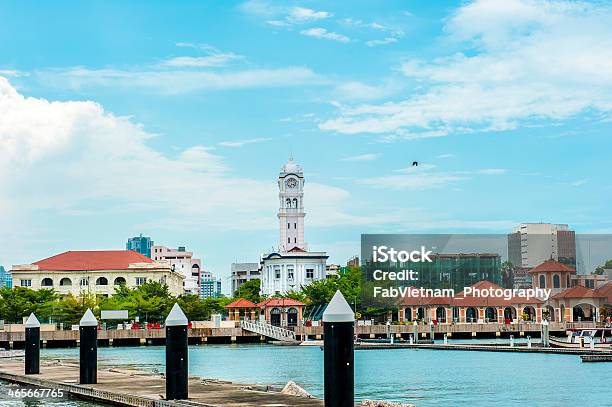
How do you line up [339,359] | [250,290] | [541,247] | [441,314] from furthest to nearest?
[250,290] → [541,247] → [441,314] → [339,359]

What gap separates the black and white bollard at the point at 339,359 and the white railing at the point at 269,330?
3088 inches

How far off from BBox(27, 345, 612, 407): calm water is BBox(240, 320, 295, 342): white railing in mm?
14524

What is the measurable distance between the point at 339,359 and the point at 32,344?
23050 millimetres

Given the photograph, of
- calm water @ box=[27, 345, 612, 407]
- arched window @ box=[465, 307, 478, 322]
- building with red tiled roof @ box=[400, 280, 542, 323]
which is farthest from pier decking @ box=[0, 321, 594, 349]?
calm water @ box=[27, 345, 612, 407]

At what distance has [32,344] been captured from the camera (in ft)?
141

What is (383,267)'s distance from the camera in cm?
12975

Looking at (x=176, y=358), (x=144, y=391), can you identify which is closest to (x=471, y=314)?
(x=144, y=391)

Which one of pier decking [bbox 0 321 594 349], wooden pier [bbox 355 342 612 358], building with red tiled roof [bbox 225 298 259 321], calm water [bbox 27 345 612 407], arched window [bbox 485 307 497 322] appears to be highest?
building with red tiled roof [bbox 225 298 259 321]

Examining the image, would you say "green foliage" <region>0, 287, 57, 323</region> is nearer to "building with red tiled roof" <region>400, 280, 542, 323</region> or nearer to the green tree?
the green tree

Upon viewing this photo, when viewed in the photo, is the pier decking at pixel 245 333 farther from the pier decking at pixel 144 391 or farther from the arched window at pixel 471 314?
the pier decking at pixel 144 391

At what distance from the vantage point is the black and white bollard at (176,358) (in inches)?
1185

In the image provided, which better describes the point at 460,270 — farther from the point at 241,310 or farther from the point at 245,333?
the point at 245,333

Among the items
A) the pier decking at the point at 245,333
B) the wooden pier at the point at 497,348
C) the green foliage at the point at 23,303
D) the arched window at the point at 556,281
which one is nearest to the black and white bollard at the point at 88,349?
the wooden pier at the point at 497,348

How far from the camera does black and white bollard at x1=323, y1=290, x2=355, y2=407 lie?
77.4 feet
